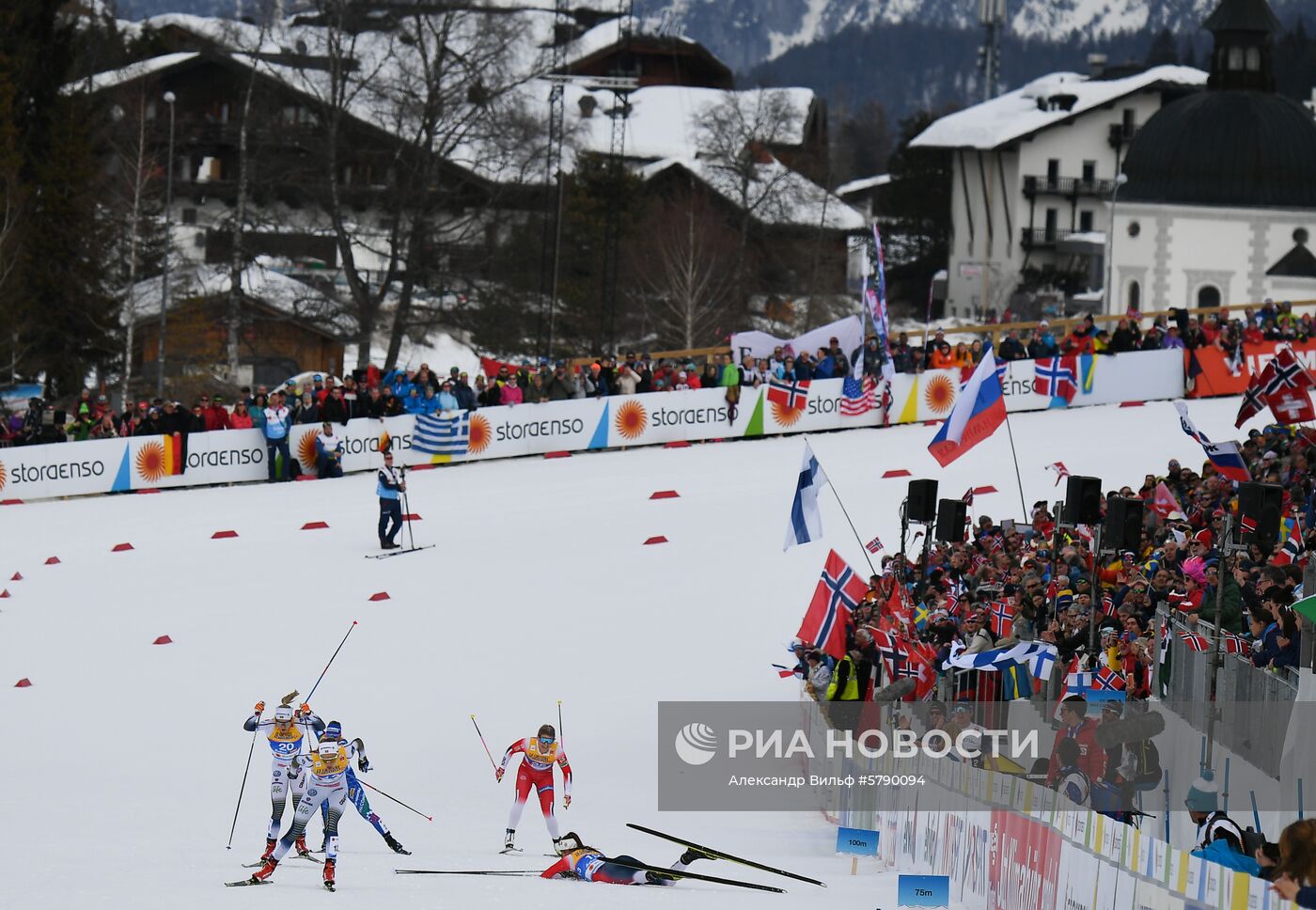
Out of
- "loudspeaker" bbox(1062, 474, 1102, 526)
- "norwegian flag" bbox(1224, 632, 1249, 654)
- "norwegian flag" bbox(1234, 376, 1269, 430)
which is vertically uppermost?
"norwegian flag" bbox(1234, 376, 1269, 430)

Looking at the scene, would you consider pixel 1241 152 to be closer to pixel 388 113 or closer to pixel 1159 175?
pixel 1159 175

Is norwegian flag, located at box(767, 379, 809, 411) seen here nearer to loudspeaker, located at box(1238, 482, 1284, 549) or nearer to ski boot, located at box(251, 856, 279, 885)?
loudspeaker, located at box(1238, 482, 1284, 549)

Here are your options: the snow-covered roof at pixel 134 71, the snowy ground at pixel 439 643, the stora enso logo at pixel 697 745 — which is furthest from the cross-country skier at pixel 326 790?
the snow-covered roof at pixel 134 71

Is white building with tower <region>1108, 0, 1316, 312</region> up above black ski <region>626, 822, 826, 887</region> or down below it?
above

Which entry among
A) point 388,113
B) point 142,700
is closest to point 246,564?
point 142,700

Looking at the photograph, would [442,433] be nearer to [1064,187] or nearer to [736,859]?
[736,859]

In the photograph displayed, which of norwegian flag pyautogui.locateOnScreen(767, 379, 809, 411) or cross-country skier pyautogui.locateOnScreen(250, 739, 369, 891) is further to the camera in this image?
norwegian flag pyautogui.locateOnScreen(767, 379, 809, 411)

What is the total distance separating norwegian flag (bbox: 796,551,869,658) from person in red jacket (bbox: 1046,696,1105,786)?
4.08m

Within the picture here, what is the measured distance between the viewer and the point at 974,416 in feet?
66.6

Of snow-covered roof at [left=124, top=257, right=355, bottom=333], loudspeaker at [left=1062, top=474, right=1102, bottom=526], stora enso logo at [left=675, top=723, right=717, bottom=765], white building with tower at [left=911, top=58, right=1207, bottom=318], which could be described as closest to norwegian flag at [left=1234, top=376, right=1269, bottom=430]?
loudspeaker at [left=1062, top=474, right=1102, bottom=526]

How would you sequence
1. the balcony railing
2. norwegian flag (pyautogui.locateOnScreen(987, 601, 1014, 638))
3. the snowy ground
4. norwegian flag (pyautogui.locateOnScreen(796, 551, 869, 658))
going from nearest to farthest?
the snowy ground
norwegian flag (pyautogui.locateOnScreen(987, 601, 1014, 638))
norwegian flag (pyautogui.locateOnScreen(796, 551, 869, 658))
the balcony railing

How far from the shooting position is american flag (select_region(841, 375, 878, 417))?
32.2m

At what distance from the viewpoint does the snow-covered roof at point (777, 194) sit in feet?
238

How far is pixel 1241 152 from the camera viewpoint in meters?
63.6
